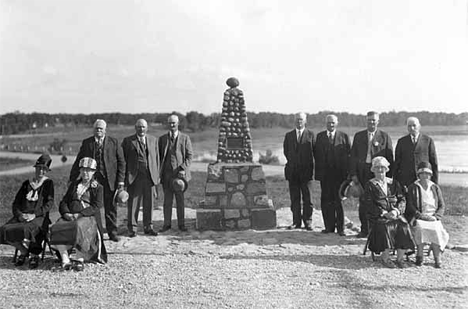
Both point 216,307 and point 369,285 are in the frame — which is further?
point 369,285

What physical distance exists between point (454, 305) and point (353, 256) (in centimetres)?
189

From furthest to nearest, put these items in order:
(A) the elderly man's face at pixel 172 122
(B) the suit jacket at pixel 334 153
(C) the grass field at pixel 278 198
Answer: (C) the grass field at pixel 278 198 → (A) the elderly man's face at pixel 172 122 → (B) the suit jacket at pixel 334 153

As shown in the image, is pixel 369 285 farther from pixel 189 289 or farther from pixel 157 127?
pixel 157 127

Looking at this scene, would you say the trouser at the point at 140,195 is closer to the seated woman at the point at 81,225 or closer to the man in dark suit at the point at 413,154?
the seated woman at the point at 81,225

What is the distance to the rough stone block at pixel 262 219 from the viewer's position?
8.42m

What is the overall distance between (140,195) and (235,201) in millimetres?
1732

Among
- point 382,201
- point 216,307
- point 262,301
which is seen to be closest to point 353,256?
point 382,201

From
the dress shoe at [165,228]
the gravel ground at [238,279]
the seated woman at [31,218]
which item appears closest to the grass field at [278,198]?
the dress shoe at [165,228]

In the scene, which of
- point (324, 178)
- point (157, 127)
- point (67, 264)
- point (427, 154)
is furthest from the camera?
point (157, 127)

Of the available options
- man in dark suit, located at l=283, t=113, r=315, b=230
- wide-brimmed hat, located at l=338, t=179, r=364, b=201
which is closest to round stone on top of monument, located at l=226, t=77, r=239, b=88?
man in dark suit, located at l=283, t=113, r=315, b=230

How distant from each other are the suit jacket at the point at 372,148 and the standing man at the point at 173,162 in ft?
9.37

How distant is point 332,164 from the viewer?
7.73m

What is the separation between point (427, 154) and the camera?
6906mm

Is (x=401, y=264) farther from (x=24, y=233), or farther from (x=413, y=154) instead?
(x=24, y=233)
